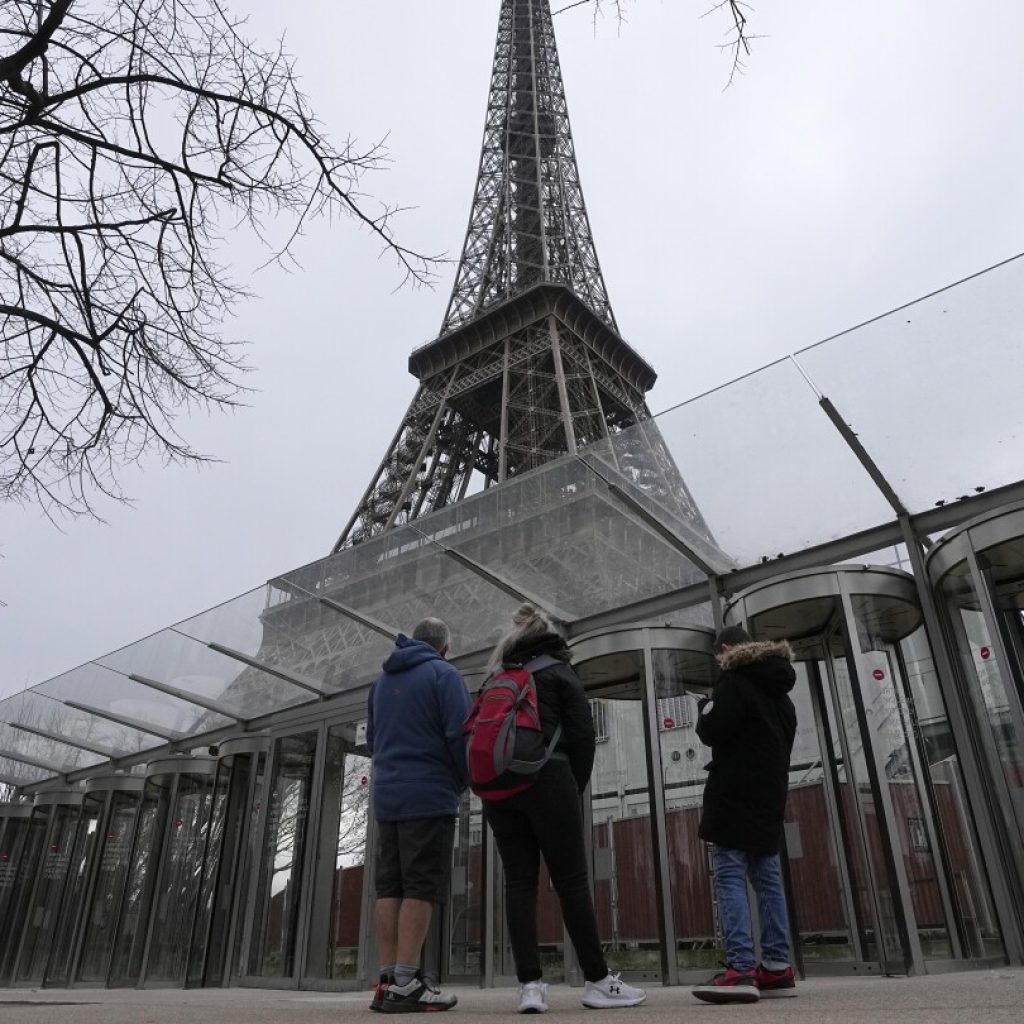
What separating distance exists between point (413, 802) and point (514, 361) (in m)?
26.7

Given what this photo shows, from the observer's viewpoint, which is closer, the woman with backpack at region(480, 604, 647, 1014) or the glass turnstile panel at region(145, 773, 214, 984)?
the woman with backpack at region(480, 604, 647, 1014)

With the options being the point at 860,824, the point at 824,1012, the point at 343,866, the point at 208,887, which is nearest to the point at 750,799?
the point at 824,1012

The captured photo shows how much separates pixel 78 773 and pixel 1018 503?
39.5ft

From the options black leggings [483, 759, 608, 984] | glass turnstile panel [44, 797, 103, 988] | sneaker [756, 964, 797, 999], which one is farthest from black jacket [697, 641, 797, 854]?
glass turnstile panel [44, 797, 103, 988]

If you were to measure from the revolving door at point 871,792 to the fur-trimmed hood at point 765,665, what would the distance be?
157 centimetres

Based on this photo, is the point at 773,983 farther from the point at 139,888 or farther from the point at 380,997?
the point at 139,888

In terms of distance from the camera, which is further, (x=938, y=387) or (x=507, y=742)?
(x=938, y=387)

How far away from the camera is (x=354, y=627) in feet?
25.3

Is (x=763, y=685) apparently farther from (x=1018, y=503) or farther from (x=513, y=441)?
(x=513, y=441)

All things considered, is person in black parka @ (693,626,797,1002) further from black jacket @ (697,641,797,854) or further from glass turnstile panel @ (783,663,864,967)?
glass turnstile panel @ (783,663,864,967)

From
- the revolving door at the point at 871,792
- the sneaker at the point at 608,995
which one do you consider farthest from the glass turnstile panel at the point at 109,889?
the sneaker at the point at 608,995

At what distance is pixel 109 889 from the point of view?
10555mm

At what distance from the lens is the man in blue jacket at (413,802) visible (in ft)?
10.6

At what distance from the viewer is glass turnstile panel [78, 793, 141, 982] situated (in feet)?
33.3
